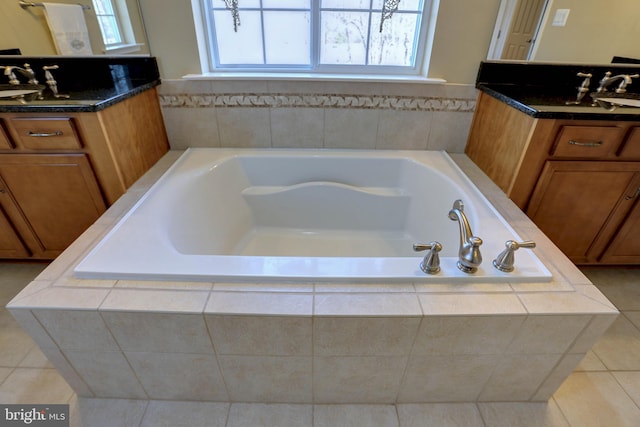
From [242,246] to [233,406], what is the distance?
77 cm

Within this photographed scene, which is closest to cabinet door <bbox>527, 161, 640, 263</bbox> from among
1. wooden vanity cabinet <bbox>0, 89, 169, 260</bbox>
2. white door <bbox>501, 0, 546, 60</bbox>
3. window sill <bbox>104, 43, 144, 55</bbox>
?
white door <bbox>501, 0, 546, 60</bbox>

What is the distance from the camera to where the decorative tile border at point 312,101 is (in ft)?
5.59

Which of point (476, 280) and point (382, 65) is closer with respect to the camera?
point (476, 280)

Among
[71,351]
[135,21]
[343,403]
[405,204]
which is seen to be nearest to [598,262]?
[405,204]

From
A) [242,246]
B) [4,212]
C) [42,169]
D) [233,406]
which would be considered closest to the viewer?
[233,406]

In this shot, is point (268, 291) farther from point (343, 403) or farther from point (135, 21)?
point (135, 21)

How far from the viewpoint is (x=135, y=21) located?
1.56 metres

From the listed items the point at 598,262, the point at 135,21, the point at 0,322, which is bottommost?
the point at 0,322

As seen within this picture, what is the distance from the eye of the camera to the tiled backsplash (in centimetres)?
169

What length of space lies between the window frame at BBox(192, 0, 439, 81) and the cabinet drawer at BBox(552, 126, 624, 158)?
72 centimetres

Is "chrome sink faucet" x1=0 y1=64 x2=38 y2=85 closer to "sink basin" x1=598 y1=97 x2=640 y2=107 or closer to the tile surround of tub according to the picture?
the tile surround of tub

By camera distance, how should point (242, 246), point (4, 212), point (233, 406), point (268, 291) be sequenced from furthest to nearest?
point (242, 246)
point (4, 212)
point (233, 406)
point (268, 291)

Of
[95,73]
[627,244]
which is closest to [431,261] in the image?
[627,244]

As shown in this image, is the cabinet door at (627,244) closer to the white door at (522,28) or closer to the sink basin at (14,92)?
the white door at (522,28)
